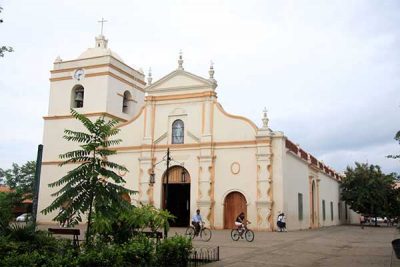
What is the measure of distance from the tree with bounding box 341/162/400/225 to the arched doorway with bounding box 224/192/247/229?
1748 centimetres

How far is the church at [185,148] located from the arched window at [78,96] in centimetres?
8

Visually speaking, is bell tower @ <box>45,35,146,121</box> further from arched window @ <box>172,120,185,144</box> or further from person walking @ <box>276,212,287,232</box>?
person walking @ <box>276,212,287,232</box>

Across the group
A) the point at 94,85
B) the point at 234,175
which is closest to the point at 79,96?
the point at 94,85

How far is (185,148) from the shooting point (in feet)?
101

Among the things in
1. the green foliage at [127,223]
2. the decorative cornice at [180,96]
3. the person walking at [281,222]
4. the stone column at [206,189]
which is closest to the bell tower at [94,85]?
the decorative cornice at [180,96]

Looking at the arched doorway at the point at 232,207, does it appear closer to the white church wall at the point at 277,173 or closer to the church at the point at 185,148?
the church at the point at 185,148

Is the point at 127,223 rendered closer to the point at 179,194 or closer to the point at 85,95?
→ the point at 179,194

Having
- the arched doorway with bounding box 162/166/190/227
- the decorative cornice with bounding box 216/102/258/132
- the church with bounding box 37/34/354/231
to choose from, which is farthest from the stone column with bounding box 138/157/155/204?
the decorative cornice with bounding box 216/102/258/132

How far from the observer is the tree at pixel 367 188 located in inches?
1615

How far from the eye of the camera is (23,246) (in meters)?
9.67

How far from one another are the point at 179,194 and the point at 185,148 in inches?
139

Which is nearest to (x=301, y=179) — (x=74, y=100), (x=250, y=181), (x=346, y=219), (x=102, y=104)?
(x=250, y=181)

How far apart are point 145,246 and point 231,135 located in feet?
66.5

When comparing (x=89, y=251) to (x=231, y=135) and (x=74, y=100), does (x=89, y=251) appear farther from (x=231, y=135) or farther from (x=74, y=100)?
(x=74, y=100)
